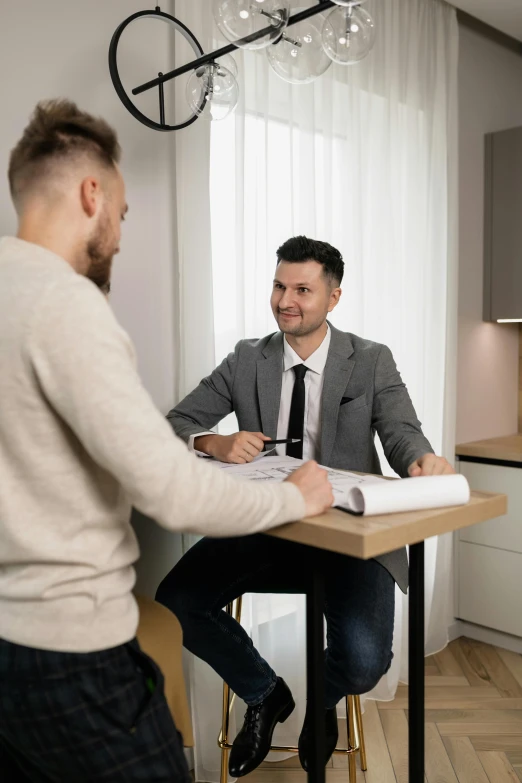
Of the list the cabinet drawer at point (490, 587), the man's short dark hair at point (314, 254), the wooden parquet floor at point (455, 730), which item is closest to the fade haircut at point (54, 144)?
the man's short dark hair at point (314, 254)

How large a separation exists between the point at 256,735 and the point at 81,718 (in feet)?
3.20

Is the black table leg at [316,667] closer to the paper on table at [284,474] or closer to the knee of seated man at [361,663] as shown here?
the paper on table at [284,474]

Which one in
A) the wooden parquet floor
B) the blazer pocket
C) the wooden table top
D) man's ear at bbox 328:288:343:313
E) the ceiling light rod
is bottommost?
the wooden parquet floor

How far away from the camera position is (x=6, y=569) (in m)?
1.18

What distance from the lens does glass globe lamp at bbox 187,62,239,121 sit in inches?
80.8

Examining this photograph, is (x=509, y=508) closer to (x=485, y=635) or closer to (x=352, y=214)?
(x=485, y=635)

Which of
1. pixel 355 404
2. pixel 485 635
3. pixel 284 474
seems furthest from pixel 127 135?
pixel 485 635

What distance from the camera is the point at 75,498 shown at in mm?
1165

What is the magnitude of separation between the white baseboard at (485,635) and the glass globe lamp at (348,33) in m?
2.55

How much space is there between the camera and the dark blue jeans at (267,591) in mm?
1937

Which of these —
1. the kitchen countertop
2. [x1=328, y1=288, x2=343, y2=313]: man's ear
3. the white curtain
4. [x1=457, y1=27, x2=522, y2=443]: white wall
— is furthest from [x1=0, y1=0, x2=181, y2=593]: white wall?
[x1=457, y1=27, x2=522, y2=443]: white wall

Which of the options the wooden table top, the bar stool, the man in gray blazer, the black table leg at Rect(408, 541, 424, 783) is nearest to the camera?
the wooden table top

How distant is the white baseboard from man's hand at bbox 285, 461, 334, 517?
2.33 m

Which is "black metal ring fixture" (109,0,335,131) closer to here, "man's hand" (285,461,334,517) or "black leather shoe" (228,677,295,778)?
"man's hand" (285,461,334,517)
